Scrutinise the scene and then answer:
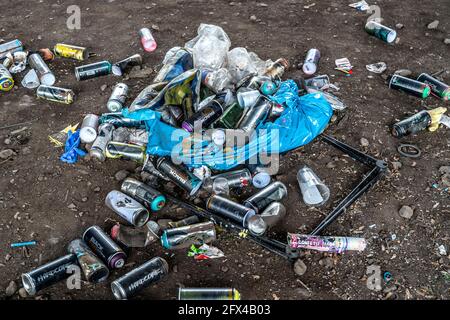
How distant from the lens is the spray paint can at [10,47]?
14.8 feet

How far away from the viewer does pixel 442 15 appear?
493cm

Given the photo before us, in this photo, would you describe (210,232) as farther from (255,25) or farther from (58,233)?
(255,25)

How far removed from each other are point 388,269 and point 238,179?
1193 millimetres

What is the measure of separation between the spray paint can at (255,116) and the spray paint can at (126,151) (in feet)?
2.71

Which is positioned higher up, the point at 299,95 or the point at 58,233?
the point at 299,95

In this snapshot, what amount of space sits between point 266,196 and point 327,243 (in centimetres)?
56

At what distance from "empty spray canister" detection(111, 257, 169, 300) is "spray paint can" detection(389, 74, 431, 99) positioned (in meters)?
2.74

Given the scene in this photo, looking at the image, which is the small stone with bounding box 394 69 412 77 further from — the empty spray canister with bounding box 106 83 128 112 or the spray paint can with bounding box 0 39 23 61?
the spray paint can with bounding box 0 39 23 61

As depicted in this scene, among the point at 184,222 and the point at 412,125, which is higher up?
the point at 412,125

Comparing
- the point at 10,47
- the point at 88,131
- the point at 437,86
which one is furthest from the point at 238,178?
the point at 10,47

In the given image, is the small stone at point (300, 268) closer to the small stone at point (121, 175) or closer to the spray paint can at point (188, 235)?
the spray paint can at point (188, 235)

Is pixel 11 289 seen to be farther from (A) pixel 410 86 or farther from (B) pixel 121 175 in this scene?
(A) pixel 410 86

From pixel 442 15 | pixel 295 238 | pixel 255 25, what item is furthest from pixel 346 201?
pixel 442 15

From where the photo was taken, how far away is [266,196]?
2963 millimetres
